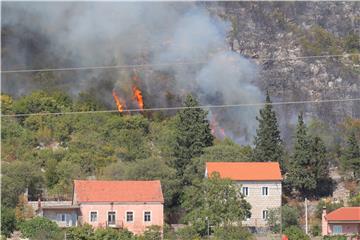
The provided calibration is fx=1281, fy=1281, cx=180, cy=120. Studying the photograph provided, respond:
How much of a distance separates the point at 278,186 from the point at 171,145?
23.7ft

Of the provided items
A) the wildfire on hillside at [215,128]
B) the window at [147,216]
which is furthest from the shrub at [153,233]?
the wildfire on hillside at [215,128]

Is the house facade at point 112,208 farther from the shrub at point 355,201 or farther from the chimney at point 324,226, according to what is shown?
the shrub at point 355,201

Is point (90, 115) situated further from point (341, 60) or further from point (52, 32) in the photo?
point (341, 60)

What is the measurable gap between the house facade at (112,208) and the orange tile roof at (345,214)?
689 centimetres

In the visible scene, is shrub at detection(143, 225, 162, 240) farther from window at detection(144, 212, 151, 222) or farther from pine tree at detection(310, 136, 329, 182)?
pine tree at detection(310, 136, 329, 182)

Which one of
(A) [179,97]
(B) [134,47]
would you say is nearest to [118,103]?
(A) [179,97]

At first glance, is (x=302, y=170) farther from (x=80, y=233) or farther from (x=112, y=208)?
(x=80, y=233)

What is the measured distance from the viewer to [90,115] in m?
65.8

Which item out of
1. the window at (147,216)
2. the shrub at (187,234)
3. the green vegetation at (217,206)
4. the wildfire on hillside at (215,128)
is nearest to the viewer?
the shrub at (187,234)

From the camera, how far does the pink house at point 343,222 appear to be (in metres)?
50.8

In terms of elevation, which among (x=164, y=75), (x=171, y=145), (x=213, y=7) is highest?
(x=213, y=7)

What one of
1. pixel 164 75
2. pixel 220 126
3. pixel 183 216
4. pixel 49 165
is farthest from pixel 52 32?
pixel 183 216

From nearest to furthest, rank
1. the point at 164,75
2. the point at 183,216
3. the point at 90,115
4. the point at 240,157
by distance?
the point at 183,216, the point at 240,157, the point at 90,115, the point at 164,75

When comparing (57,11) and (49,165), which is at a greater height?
(57,11)
